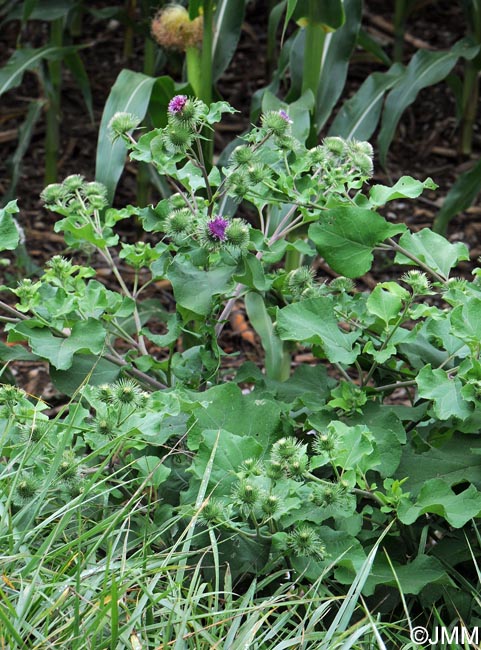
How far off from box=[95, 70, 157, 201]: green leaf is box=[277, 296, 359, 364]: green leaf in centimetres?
89

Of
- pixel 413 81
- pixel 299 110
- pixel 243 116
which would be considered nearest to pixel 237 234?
pixel 299 110

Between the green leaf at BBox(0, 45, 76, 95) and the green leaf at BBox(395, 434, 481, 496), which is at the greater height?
the green leaf at BBox(395, 434, 481, 496)

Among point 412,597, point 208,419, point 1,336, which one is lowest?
Result: point 1,336

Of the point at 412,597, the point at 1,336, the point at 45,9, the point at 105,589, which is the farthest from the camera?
the point at 45,9

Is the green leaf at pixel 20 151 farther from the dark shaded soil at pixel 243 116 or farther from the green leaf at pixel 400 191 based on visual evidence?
the green leaf at pixel 400 191

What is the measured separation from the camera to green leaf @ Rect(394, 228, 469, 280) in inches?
66.1

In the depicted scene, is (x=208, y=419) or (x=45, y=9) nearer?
(x=208, y=419)

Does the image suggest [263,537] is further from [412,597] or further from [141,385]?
[141,385]

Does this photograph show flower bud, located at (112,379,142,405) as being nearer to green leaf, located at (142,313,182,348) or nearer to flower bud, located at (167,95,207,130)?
green leaf, located at (142,313,182,348)

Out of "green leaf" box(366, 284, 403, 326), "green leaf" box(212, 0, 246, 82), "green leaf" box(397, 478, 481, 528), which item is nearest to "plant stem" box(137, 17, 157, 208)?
"green leaf" box(212, 0, 246, 82)

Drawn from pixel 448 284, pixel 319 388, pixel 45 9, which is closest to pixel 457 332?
pixel 448 284

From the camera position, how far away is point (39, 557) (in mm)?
1299

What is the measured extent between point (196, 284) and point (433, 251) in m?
0.43

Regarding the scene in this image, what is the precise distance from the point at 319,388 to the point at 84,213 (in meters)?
0.54
